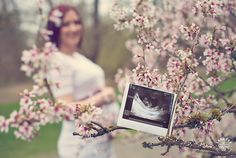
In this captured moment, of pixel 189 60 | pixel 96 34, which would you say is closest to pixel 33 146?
pixel 96 34

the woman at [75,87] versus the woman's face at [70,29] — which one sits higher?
the woman's face at [70,29]

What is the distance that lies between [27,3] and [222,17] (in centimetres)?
318

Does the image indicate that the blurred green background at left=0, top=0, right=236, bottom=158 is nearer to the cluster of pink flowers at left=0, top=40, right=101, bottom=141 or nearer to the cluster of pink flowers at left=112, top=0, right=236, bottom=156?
the cluster of pink flowers at left=112, top=0, right=236, bottom=156

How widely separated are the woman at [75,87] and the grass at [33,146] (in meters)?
1.84

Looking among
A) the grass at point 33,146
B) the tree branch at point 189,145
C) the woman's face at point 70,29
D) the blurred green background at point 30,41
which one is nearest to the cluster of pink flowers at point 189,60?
the tree branch at point 189,145

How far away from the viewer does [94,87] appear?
89.7 inches

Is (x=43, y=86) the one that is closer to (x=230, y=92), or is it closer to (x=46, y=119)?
(x=46, y=119)

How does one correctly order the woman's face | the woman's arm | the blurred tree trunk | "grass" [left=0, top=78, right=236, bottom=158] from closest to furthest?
1. the woman's arm
2. the woman's face
3. "grass" [left=0, top=78, right=236, bottom=158]
4. the blurred tree trunk

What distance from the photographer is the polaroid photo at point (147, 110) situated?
113 cm

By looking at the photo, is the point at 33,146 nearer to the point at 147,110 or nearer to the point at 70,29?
the point at 70,29

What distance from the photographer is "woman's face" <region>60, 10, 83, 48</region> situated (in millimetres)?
2314

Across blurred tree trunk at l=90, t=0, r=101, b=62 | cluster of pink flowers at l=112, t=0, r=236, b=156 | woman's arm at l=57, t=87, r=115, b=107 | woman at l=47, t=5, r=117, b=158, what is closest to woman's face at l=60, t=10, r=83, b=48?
woman at l=47, t=5, r=117, b=158

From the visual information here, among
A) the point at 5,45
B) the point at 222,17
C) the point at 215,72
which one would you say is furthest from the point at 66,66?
the point at 5,45

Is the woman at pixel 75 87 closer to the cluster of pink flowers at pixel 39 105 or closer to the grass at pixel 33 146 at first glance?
the cluster of pink flowers at pixel 39 105
